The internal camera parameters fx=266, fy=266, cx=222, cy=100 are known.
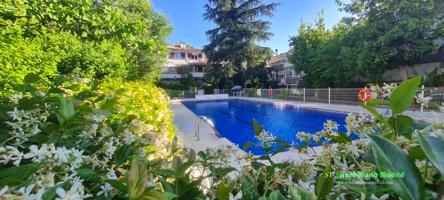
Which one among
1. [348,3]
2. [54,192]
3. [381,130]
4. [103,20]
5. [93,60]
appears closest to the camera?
[54,192]

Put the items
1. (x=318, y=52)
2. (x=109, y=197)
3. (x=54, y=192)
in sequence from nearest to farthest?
(x=54, y=192) < (x=109, y=197) < (x=318, y=52)

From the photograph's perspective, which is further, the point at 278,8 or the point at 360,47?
the point at 278,8

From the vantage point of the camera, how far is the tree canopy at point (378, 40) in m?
15.1

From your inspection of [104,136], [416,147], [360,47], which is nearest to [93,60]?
[104,136]

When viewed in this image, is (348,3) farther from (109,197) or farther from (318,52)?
(109,197)

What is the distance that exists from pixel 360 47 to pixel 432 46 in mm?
3759

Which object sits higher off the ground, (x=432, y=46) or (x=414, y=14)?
(x=414, y=14)

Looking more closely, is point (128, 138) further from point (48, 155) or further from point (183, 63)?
point (183, 63)

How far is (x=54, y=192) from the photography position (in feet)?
1.98

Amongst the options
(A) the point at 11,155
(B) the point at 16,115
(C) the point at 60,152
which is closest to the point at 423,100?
(C) the point at 60,152

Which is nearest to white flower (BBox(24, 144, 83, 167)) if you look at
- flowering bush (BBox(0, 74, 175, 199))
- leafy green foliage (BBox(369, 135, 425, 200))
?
flowering bush (BBox(0, 74, 175, 199))

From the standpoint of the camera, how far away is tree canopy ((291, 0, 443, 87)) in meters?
15.1

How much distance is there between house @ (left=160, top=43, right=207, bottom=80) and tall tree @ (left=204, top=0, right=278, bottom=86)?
8.41 m

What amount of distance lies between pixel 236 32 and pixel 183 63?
585 inches
